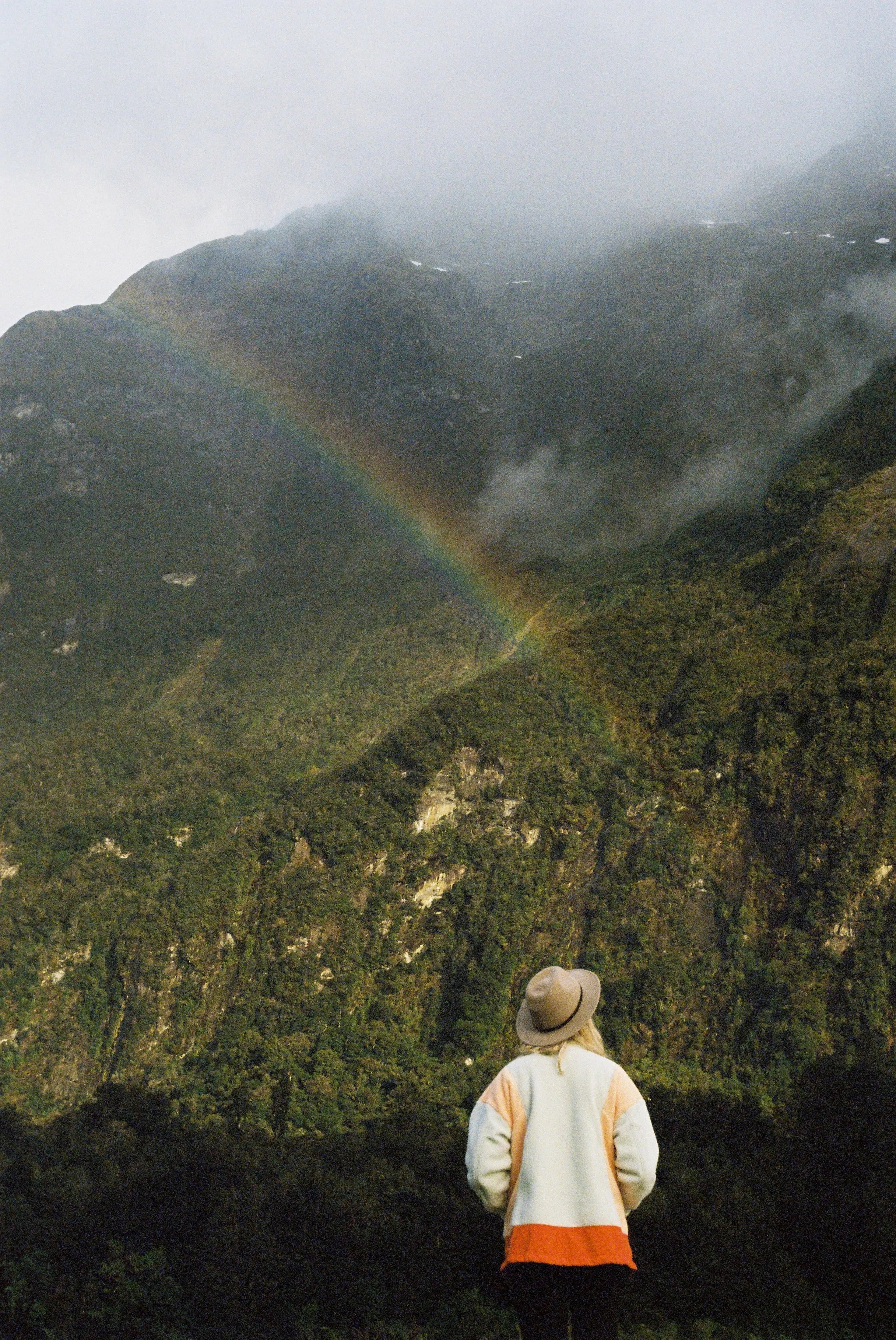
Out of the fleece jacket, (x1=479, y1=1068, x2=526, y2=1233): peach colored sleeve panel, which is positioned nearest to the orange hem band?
the fleece jacket

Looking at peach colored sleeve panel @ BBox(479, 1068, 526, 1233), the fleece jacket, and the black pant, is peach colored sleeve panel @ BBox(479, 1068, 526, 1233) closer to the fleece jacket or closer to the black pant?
the fleece jacket

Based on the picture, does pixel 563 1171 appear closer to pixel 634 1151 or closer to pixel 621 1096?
pixel 634 1151

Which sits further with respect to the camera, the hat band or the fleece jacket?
the hat band

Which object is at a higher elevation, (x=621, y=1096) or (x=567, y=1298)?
(x=621, y=1096)

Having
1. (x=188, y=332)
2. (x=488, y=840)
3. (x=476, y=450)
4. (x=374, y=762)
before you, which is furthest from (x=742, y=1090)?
(x=188, y=332)

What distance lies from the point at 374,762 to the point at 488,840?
14.4m

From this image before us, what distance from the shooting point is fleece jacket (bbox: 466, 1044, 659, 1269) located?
248 inches

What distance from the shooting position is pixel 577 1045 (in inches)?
260

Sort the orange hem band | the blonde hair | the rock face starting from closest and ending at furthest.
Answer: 1. the orange hem band
2. the blonde hair
3. the rock face

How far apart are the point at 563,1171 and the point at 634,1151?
0.47m

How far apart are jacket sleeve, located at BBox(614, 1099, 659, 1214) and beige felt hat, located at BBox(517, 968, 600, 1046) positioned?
521 mm

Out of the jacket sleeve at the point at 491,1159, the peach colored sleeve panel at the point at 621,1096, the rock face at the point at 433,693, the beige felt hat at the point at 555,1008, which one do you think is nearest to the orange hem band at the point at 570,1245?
the jacket sleeve at the point at 491,1159

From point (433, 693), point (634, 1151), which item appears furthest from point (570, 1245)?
point (433, 693)

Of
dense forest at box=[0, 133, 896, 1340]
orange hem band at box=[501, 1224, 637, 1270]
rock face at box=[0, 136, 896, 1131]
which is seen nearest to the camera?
orange hem band at box=[501, 1224, 637, 1270]
